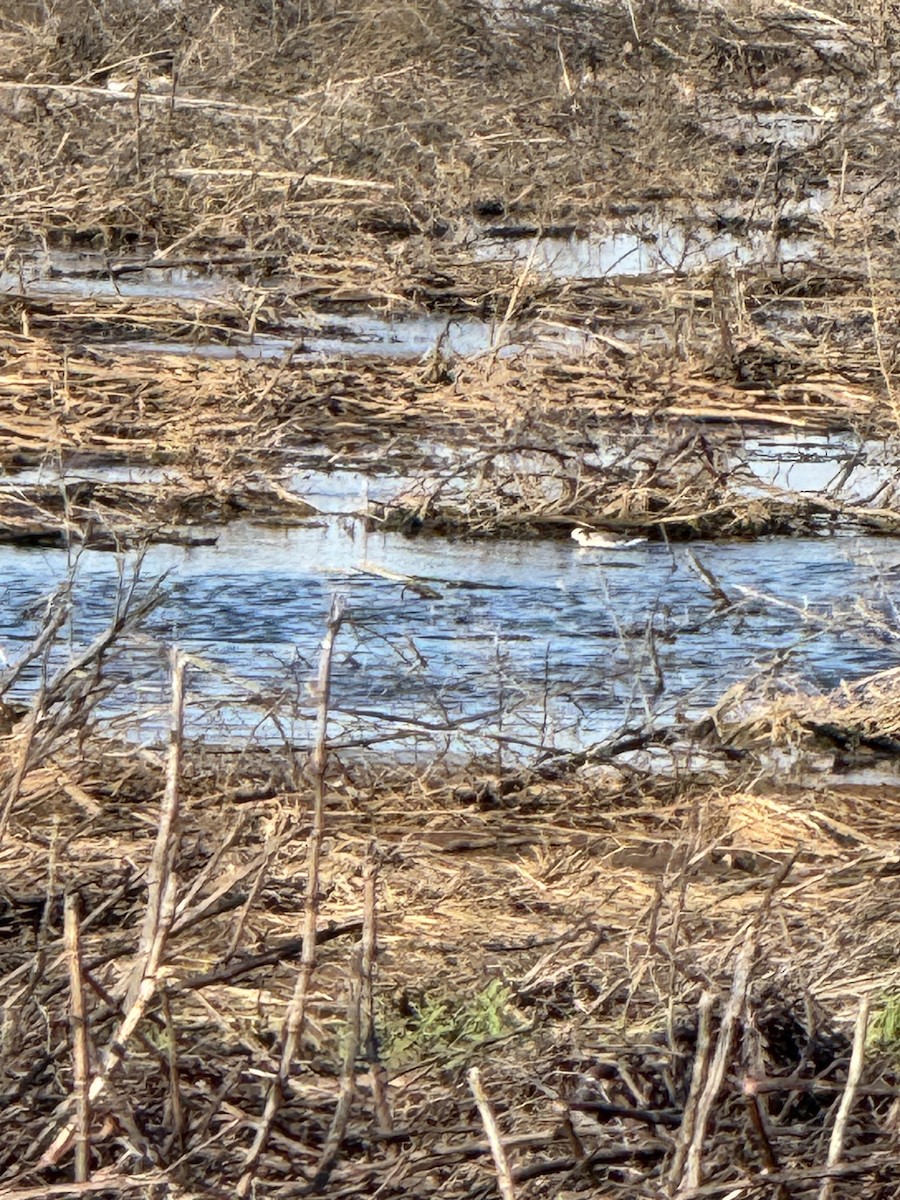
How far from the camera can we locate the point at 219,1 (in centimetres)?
1873

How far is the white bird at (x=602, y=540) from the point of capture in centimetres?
885

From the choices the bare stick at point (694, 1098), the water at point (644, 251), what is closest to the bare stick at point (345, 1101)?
the bare stick at point (694, 1098)

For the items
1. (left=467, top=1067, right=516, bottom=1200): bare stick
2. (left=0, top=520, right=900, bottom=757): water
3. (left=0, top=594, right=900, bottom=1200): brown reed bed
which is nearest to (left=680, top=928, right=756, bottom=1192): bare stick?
(left=0, top=594, right=900, bottom=1200): brown reed bed

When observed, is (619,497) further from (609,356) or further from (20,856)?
(20,856)

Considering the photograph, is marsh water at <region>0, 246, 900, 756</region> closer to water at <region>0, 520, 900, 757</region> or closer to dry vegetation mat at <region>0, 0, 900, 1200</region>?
water at <region>0, 520, 900, 757</region>

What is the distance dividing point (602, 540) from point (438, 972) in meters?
4.37

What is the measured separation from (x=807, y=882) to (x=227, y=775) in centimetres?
157

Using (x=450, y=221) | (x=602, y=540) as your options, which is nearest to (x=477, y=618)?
(x=602, y=540)

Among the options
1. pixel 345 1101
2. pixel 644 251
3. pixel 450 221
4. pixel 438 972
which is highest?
pixel 450 221

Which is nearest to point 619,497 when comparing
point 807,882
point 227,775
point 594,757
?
point 594,757

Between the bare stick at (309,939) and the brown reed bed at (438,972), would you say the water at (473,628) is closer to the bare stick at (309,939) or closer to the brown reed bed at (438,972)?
the brown reed bed at (438,972)

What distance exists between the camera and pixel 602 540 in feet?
29.2

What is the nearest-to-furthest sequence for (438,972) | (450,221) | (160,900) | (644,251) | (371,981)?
(160,900), (371,981), (438,972), (450,221), (644,251)

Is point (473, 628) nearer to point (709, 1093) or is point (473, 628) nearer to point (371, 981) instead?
point (371, 981)
